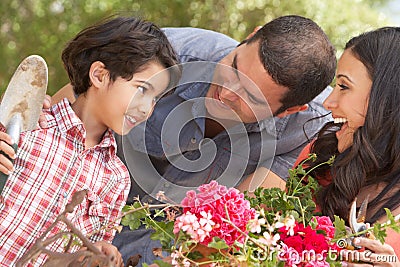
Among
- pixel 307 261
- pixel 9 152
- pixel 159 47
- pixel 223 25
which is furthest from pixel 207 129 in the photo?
pixel 223 25

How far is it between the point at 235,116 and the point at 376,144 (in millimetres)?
416

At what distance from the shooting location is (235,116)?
5.70 feet

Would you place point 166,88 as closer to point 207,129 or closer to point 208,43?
point 207,129

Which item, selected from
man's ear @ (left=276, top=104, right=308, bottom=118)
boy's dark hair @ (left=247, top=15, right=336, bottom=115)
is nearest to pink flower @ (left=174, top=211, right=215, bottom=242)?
boy's dark hair @ (left=247, top=15, right=336, bottom=115)

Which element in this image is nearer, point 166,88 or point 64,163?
point 64,163

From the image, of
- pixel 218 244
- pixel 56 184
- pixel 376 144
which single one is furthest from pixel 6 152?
pixel 376 144

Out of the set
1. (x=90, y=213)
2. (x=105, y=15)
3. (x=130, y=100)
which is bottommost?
(x=105, y=15)

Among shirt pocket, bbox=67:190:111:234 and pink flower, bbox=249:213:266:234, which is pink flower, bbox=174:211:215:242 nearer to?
pink flower, bbox=249:213:266:234

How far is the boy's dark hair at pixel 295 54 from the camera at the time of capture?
1.68m

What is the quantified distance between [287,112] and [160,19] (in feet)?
7.44

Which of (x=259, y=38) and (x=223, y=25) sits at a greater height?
(x=259, y=38)

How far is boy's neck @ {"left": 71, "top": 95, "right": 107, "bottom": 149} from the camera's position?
154 centimetres

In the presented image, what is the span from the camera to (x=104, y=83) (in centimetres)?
154

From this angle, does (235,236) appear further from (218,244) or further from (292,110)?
(292,110)
